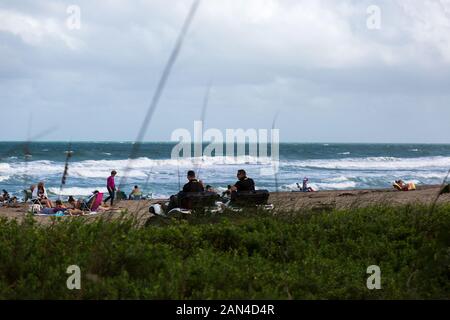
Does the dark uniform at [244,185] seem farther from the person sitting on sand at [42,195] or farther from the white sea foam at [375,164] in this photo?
the white sea foam at [375,164]

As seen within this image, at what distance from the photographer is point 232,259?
22.7 ft

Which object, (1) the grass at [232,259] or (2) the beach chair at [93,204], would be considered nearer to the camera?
(1) the grass at [232,259]

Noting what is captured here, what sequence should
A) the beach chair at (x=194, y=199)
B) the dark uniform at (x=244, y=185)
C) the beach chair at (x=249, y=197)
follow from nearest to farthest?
1. the beach chair at (x=194, y=199)
2. the beach chair at (x=249, y=197)
3. the dark uniform at (x=244, y=185)

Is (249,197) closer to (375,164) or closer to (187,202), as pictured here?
(187,202)

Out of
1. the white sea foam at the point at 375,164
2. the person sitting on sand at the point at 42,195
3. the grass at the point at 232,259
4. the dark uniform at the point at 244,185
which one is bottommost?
the white sea foam at the point at 375,164

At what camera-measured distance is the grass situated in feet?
18.0

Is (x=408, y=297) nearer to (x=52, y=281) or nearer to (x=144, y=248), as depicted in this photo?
(x=144, y=248)

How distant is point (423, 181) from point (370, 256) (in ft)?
133

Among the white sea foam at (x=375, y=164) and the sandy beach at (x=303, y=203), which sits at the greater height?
the sandy beach at (x=303, y=203)

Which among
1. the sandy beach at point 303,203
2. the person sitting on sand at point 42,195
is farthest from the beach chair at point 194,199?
the person sitting on sand at point 42,195

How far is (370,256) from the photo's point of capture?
24.9ft

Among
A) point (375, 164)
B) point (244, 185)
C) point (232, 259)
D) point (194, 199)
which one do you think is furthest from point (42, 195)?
point (375, 164)

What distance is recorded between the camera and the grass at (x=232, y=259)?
5492 mm
